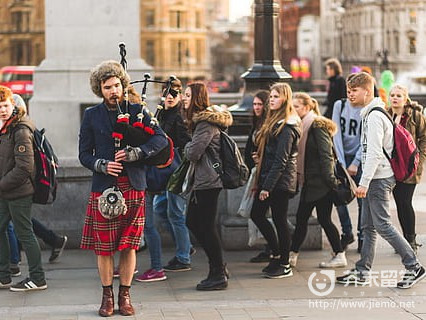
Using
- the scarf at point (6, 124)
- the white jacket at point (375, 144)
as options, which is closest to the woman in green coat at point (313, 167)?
the white jacket at point (375, 144)

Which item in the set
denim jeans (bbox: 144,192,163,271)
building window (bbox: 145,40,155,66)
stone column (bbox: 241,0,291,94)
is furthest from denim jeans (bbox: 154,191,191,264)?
building window (bbox: 145,40,155,66)

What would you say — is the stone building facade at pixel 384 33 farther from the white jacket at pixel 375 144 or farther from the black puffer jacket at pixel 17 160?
the black puffer jacket at pixel 17 160

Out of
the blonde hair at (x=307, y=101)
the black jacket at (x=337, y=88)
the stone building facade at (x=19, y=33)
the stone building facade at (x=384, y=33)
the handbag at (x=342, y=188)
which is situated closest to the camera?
the blonde hair at (x=307, y=101)

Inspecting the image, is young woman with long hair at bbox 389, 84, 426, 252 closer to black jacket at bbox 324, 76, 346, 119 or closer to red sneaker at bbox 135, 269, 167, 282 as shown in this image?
red sneaker at bbox 135, 269, 167, 282

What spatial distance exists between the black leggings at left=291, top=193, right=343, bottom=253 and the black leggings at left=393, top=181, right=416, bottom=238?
0.80m

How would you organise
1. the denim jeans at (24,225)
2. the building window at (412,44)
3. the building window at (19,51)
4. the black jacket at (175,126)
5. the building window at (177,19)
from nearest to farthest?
1. the denim jeans at (24,225)
2. the black jacket at (175,126)
3. the building window at (19,51)
4. the building window at (177,19)
5. the building window at (412,44)

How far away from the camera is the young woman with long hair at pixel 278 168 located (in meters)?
9.91

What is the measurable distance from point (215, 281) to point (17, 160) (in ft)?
6.47

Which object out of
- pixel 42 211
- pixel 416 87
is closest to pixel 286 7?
pixel 416 87

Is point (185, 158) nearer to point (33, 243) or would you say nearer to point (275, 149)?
point (275, 149)

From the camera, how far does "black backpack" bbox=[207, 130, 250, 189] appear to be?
9.62 metres

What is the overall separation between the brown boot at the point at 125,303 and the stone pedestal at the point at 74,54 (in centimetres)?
545

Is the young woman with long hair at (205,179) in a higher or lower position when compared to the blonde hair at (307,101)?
lower

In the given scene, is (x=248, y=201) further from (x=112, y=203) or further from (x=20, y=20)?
(x=20, y=20)
